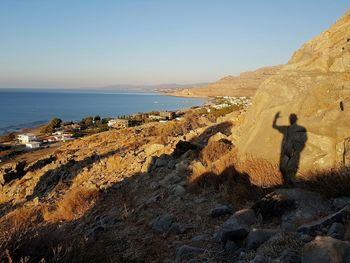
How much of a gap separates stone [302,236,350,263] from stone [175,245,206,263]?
200 cm

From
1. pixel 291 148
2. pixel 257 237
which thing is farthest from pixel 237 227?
pixel 291 148

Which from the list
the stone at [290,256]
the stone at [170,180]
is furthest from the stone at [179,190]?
the stone at [290,256]

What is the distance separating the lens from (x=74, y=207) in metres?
10.9

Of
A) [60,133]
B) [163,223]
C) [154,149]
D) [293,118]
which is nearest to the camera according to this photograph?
[163,223]

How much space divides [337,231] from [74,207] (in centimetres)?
805

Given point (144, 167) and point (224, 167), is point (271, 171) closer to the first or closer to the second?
point (224, 167)

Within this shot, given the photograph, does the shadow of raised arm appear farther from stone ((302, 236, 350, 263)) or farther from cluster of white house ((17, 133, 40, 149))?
cluster of white house ((17, 133, 40, 149))

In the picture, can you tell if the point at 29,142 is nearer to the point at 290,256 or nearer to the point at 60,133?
the point at 60,133

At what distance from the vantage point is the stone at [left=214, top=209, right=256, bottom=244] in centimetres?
574

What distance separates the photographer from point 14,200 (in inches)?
730

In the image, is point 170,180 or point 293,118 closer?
point 293,118

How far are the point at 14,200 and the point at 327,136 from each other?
16277mm

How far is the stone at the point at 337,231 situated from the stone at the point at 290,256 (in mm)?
654

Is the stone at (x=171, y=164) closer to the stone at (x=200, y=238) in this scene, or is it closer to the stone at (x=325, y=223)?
the stone at (x=200, y=238)
